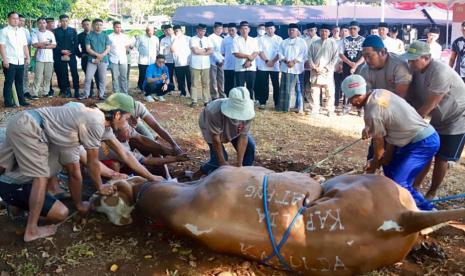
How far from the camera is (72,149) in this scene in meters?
4.55

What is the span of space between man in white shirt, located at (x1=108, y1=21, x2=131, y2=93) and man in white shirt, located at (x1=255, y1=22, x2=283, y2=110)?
3.55 m

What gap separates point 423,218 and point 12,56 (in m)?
9.81

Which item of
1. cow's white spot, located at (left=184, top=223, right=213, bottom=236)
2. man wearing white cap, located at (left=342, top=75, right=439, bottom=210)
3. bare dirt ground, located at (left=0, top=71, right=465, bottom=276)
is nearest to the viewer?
cow's white spot, located at (left=184, top=223, right=213, bottom=236)

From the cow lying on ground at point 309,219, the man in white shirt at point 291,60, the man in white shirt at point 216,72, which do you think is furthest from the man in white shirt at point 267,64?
the cow lying on ground at point 309,219

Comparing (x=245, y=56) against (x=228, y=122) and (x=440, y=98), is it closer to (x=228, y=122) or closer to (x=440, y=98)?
(x=228, y=122)

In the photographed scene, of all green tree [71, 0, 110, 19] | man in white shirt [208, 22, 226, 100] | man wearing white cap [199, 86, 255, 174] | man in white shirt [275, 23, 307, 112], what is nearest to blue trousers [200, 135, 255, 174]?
man wearing white cap [199, 86, 255, 174]

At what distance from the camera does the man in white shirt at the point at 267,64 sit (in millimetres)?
12023

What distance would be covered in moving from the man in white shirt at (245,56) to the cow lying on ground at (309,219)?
789 centimetres

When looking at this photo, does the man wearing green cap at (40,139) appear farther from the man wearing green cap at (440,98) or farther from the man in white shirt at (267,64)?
the man in white shirt at (267,64)

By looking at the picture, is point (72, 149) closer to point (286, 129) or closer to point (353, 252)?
point (353, 252)

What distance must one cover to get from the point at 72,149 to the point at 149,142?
5.73 ft

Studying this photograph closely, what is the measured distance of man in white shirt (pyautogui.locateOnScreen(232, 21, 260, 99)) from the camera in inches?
466

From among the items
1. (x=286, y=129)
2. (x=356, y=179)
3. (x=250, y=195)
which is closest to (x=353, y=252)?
(x=356, y=179)

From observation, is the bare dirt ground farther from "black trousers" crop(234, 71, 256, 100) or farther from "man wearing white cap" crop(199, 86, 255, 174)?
"black trousers" crop(234, 71, 256, 100)
